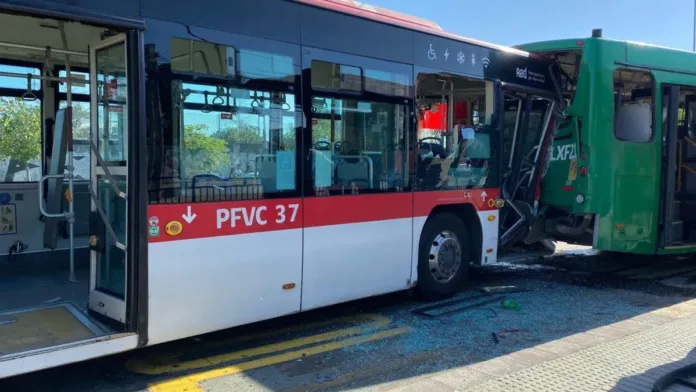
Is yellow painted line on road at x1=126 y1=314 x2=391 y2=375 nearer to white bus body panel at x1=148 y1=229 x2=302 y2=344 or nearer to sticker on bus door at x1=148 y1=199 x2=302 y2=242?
white bus body panel at x1=148 y1=229 x2=302 y2=344

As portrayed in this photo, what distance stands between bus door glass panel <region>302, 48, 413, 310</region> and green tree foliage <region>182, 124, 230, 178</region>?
834 mm

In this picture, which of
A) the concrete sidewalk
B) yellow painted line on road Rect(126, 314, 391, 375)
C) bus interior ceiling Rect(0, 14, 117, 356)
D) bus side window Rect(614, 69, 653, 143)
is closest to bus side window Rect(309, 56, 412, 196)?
yellow painted line on road Rect(126, 314, 391, 375)

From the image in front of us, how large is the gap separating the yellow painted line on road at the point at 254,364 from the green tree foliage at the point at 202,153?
1.56 m

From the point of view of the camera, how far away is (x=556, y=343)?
5.33m

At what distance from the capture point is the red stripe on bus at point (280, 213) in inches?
166

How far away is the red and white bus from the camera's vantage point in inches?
162

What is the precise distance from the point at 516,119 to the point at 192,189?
198 inches

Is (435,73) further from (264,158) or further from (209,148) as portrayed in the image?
(209,148)

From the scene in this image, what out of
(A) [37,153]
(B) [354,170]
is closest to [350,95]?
(B) [354,170]

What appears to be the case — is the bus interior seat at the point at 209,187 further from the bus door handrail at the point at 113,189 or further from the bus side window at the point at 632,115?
the bus side window at the point at 632,115

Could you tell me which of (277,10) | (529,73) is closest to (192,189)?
(277,10)

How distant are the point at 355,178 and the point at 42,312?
298 cm

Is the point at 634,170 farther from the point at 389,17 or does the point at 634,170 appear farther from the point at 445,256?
the point at 389,17

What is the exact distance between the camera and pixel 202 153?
441 cm
